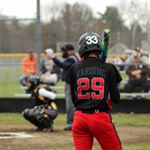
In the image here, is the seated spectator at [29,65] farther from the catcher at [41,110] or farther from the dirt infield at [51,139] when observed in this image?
the catcher at [41,110]

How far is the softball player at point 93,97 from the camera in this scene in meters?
5.68

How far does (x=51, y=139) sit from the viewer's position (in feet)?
32.9

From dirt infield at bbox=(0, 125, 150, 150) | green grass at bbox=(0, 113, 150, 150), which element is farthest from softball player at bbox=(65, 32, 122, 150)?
green grass at bbox=(0, 113, 150, 150)

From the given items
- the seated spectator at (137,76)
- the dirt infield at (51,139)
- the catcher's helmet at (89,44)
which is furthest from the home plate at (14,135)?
the seated spectator at (137,76)

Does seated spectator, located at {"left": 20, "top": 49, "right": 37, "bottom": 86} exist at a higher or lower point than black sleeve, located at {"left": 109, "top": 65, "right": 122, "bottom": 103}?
lower

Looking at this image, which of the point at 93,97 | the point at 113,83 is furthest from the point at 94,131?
the point at 113,83

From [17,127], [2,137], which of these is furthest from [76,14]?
[2,137]

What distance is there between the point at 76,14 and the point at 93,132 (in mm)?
17416

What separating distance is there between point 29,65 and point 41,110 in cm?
554

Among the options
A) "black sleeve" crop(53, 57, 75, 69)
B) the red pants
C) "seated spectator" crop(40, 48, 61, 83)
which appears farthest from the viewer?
"seated spectator" crop(40, 48, 61, 83)

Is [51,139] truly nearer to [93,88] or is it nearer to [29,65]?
[93,88]

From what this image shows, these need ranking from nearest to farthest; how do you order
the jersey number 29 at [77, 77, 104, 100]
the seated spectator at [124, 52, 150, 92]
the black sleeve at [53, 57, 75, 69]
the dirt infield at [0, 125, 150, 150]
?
the jersey number 29 at [77, 77, 104, 100] < the dirt infield at [0, 125, 150, 150] < the black sleeve at [53, 57, 75, 69] < the seated spectator at [124, 52, 150, 92]

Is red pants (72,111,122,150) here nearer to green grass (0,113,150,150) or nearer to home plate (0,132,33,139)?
home plate (0,132,33,139)

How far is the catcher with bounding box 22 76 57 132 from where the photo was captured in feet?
36.6
